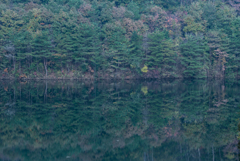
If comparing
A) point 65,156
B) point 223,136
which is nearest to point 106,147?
point 65,156

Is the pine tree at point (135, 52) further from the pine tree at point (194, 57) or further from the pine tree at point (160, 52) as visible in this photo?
the pine tree at point (194, 57)

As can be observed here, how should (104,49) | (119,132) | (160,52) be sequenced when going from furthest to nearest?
(104,49), (160,52), (119,132)

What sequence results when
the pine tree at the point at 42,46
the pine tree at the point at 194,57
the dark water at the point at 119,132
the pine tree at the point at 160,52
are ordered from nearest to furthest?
the dark water at the point at 119,132, the pine tree at the point at 42,46, the pine tree at the point at 160,52, the pine tree at the point at 194,57

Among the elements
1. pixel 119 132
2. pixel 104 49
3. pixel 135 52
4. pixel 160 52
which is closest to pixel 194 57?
pixel 160 52

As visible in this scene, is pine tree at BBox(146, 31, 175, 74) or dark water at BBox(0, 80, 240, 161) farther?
pine tree at BBox(146, 31, 175, 74)

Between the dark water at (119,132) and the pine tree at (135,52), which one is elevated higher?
the pine tree at (135,52)

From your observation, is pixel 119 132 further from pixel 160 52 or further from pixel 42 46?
pixel 42 46

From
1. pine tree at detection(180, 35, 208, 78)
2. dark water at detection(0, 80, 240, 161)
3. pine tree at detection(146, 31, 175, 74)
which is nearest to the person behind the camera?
dark water at detection(0, 80, 240, 161)

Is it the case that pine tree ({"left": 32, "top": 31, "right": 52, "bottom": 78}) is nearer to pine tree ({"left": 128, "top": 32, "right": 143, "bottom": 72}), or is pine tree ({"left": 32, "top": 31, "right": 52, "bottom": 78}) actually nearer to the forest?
the forest

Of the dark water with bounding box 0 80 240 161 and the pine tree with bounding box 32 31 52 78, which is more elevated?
the pine tree with bounding box 32 31 52 78

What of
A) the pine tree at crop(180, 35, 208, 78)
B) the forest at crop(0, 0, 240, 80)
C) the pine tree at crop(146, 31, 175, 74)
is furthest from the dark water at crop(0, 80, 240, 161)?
the pine tree at crop(180, 35, 208, 78)

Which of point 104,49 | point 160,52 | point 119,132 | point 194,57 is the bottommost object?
point 119,132

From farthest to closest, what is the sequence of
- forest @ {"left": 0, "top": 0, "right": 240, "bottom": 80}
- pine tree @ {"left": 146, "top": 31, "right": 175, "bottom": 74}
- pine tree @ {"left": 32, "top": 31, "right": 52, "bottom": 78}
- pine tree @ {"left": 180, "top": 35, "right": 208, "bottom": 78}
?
pine tree @ {"left": 180, "top": 35, "right": 208, "bottom": 78} < pine tree @ {"left": 146, "top": 31, "right": 175, "bottom": 74} < forest @ {"left": 0, "top": 0, "right": 240, "bottom": 80} < pine tree @ {"left": 32, "top": 31, "right": 52, "bottom": 78}

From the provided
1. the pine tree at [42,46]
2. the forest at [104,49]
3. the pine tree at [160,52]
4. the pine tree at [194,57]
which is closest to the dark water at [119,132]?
the pine tree at [42,46]
